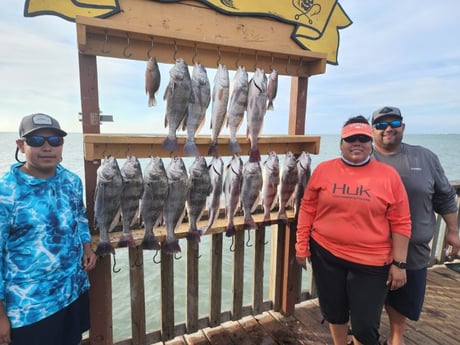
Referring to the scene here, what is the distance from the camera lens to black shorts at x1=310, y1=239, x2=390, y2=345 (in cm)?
188

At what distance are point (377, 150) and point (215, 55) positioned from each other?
140 centimetres

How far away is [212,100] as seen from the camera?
6.47 feet

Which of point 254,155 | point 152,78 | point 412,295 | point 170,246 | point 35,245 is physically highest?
point 152,78

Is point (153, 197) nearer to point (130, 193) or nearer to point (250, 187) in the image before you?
point (130, 193)

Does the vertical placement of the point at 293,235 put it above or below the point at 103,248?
below

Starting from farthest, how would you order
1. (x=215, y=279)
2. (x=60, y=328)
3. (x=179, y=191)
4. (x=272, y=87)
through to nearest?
(x=215, y=279) → (x=272, y=87) → (x=179, y=191) → (x=60, y=328)

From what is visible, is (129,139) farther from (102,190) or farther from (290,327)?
(290,327)

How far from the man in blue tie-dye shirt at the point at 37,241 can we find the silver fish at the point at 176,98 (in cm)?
59

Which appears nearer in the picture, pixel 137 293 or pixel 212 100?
pixel 212 100

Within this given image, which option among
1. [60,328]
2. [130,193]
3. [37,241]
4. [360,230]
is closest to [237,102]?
[130,193]

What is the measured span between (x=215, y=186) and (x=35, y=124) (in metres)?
1.10

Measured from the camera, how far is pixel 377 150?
2225mm

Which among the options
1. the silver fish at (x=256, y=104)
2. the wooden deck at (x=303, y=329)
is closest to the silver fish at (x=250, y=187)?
the silver fish at (x=256, y=104)

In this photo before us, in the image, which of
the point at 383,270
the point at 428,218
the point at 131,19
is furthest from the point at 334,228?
the point at 131,19
